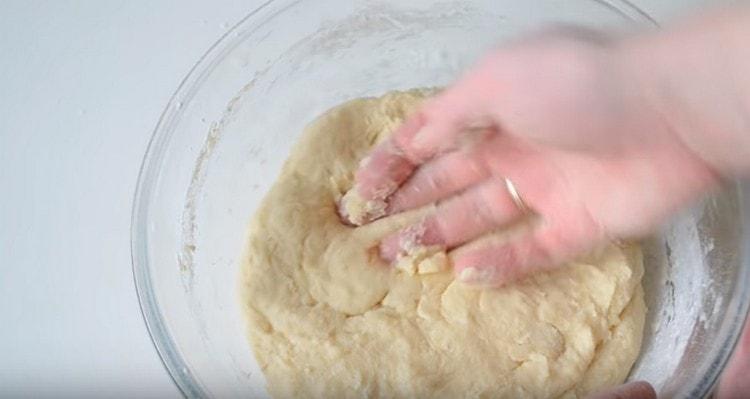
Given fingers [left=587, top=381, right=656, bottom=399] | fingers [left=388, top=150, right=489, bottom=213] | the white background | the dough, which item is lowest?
fingers [left=587, top=381, right=656, bottom=399]

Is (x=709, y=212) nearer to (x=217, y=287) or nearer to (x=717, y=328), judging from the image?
(x=717, y=328)

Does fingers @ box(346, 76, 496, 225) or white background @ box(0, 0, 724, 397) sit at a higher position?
white background @ box(0, 0, 724, 397)

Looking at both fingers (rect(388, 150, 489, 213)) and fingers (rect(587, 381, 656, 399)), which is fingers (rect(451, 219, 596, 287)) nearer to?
fingers (rect(388, 150, 489, 213))

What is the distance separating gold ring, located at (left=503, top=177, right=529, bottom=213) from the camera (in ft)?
5.29

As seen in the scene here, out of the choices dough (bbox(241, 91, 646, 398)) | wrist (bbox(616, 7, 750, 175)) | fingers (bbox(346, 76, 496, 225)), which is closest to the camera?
wrist (bbox(616, 7, 750, 175))

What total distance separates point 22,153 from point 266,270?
2.10ft

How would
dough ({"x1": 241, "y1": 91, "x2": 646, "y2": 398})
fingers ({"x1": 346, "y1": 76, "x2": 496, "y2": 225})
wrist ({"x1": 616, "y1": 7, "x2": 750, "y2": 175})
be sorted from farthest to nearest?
dough ({"x1": 241, "y1": 91, "x2": 646, "y2": 398}), fingers ({"x1": 346, "y1": 76, "x2": 496, "y2": 225}), wrist ({"x1": 616, "y1": 7, "x2": 750, "y2": 175})

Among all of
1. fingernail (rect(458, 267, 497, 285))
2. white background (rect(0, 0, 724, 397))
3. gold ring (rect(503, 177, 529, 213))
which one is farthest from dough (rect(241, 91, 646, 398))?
white background (rect(0, 0, 724, 397))

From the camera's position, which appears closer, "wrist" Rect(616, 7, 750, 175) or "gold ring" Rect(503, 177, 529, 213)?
"wrist" Rect(616, 7, 750, 175)

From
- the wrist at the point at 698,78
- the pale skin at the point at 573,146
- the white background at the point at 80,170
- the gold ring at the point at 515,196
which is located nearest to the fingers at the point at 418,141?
the pale skin at the point at 573,146

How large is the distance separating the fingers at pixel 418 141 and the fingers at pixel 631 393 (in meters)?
0.54

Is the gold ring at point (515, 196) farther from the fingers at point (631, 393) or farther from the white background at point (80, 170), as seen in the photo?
the white background at point (80, 170)

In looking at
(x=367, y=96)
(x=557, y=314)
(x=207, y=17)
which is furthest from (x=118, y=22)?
A: (x=557, y=314)

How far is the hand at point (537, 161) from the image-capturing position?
1.33 meters
